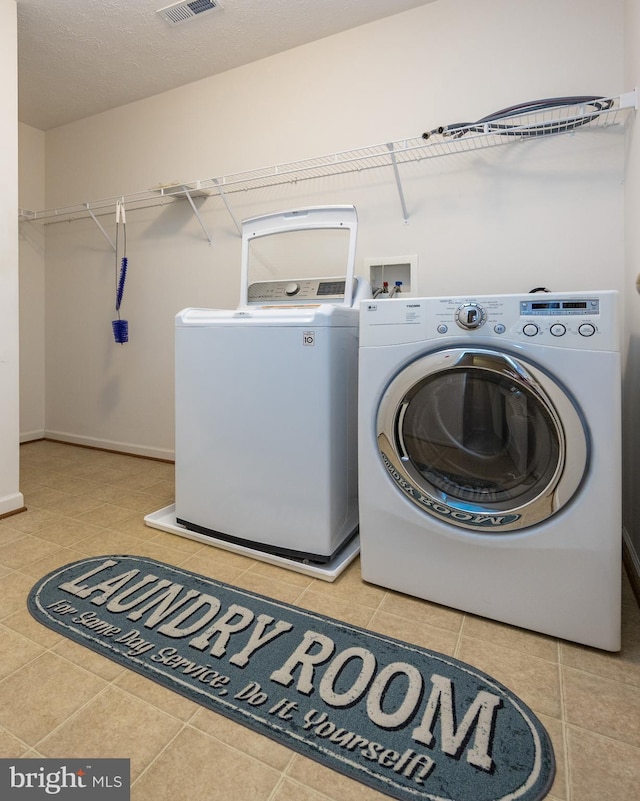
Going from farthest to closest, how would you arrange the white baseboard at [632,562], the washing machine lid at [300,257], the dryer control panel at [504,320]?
the washing machine lid at [300,257] < the white baseboard at [632,562] < the dryer control panel at [504,320]

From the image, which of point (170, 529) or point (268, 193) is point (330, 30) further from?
point (170, 529)

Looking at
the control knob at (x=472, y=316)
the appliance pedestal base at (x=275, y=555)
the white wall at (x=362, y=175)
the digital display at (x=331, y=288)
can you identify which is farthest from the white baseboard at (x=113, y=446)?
the control knob at (x=472, y=316)

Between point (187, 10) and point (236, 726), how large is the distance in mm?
2765

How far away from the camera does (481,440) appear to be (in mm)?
1205

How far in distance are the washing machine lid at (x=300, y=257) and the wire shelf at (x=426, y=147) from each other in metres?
0.33

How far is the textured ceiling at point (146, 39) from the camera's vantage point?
2.00m

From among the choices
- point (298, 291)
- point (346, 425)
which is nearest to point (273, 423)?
point (346, 425)

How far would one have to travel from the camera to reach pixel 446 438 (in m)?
1.25

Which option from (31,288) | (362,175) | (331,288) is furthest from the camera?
(31,288)

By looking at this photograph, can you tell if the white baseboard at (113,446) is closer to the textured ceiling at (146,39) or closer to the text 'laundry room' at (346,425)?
the text 'laundry room' at (346,425)

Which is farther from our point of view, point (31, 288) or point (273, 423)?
point (31, 288)

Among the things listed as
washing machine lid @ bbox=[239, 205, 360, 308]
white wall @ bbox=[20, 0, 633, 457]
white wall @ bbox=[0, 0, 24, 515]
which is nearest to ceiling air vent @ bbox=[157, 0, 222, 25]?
white wall @ bbox=[20, 0, 633, 457]

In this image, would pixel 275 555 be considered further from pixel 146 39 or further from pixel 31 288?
pixel 31 288

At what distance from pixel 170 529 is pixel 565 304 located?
5.24 ft
